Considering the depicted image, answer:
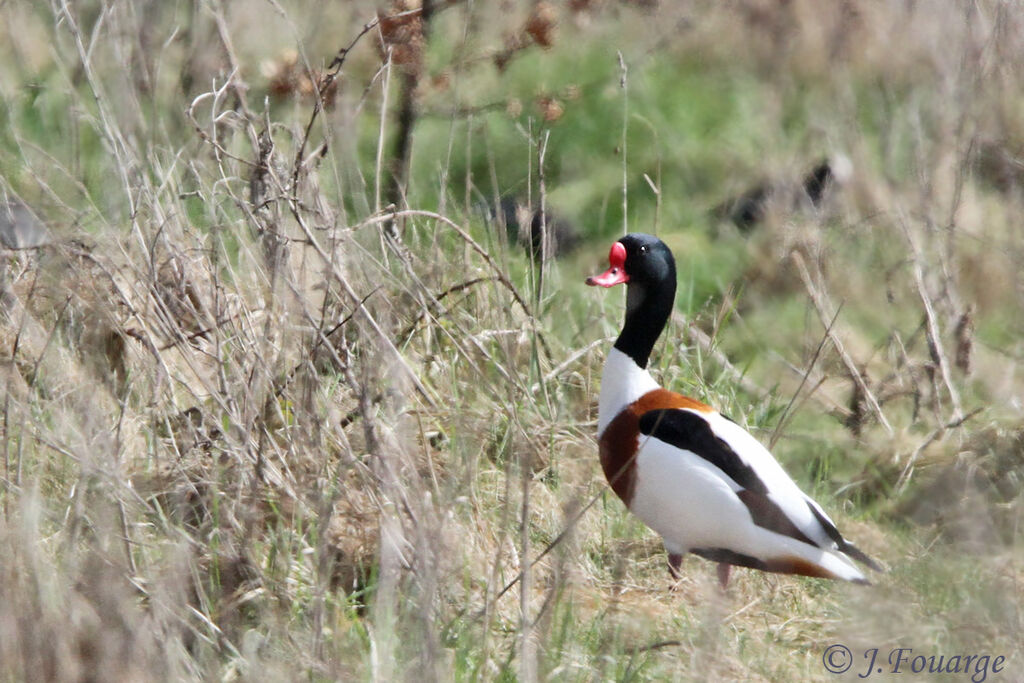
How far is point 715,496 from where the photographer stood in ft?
8.85

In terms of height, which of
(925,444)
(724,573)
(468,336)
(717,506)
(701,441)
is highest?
(468,336)

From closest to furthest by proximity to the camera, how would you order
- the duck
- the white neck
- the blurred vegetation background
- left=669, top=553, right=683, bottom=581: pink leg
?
the blurred vegetation background
the duck
left=669, top=553, right=683, bottom=581: pink leg
the white neck

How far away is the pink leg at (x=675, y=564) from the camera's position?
2801mm

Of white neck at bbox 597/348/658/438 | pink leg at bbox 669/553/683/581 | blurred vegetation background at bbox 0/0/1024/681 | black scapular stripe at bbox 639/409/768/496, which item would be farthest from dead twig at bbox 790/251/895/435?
pink leg at bbox 669/553/683/581

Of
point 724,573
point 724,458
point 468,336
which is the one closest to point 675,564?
point 724,573

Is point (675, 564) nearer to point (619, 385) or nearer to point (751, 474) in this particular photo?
point (751, 474)

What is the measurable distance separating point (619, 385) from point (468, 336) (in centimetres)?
38

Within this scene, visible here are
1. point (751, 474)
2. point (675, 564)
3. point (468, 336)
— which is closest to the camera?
point (751, 474)

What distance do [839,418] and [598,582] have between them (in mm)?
1191

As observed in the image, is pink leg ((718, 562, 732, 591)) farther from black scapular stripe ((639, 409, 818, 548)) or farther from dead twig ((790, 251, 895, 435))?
dead twig ((790, 251, 895, 435))

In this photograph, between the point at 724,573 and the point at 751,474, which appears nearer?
the point at 751,474

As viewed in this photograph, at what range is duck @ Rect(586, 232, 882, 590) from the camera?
2.65 meters

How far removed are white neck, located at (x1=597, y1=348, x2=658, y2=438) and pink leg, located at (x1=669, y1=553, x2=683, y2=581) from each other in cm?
34

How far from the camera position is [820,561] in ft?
8.60
